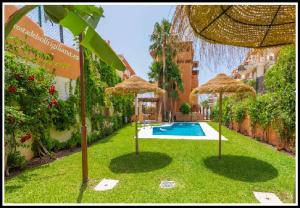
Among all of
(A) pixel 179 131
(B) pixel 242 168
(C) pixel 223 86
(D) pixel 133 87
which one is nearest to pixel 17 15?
(D) pixel 133 87

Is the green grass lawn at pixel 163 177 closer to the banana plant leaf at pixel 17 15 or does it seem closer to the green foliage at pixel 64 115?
the green foliage at pixel 64 115

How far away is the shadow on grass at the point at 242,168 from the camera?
577 cm

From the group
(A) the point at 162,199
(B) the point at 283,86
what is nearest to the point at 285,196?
(A) the point at 162,199

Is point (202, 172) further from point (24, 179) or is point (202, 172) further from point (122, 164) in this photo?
point (24, 179)

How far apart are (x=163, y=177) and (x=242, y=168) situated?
9.20ft

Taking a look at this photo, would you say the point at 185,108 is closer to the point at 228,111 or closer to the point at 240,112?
the point at 228,111

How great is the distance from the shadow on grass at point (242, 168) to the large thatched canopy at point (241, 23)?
4.05 m

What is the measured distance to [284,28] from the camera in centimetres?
309

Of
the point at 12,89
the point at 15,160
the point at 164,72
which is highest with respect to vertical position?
the point at 164,72

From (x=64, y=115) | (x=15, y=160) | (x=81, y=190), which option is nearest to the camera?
(x=81, y=190)

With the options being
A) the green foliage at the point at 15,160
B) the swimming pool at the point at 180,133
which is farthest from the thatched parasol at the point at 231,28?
the swimming pool at the point at 180,133

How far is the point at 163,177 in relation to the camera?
575 centimetres

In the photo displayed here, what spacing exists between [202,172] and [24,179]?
5296mm

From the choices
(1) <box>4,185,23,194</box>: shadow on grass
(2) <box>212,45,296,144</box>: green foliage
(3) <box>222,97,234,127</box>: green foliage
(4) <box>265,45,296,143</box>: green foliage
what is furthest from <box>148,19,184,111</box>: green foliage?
(1) <box>4,185,23,194</box>: shadow on grass
